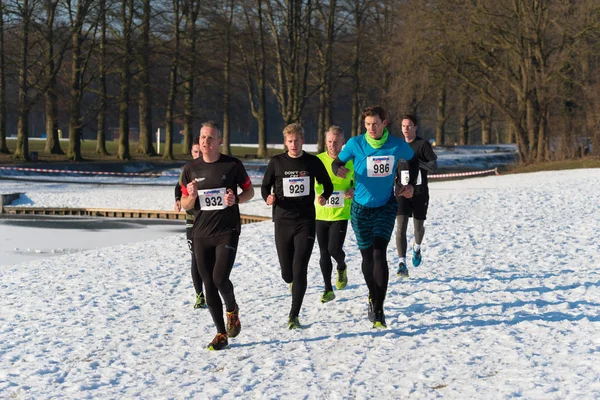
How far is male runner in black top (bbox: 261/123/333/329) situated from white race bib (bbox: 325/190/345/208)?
103 centimetres

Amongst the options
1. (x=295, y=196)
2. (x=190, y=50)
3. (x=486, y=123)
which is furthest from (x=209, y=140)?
(x=486, y=123)

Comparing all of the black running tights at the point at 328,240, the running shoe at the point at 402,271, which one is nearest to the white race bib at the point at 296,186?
the black running tights at the point at 328,240

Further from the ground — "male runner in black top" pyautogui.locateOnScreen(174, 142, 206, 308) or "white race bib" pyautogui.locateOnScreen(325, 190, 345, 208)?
"white race bib" pyautogui.locateOnScreen(325, 190, 345, 208)

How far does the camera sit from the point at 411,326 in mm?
8219

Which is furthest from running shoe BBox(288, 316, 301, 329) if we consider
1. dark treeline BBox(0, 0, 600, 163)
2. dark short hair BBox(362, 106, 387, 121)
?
dark treeline BBox(0, 0, 600, 163)

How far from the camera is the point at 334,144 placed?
351 inches

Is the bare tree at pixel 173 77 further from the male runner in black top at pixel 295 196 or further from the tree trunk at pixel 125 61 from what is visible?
the male runner in black top at pixel 295 196

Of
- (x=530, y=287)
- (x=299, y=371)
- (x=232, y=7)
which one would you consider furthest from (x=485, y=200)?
(x=232, y=7)

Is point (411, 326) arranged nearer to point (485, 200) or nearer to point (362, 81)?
point (485, 200)

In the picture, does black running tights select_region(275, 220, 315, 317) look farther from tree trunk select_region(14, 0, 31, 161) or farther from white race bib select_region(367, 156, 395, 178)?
tree trunk select_region(14, 0, 31, 161)

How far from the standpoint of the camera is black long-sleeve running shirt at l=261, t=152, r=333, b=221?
8.02m

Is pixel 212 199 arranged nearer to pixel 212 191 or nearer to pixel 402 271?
pixel 212 191

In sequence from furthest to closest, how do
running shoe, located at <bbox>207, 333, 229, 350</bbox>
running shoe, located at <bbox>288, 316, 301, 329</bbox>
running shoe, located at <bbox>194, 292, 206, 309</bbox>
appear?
1. running shoe, located at <bbox>194, 292, 206, 309</bbox>
2. running shoe, located at <bbox>288, 316, 301, 329</bbox>
3. running shoe, located at <bbox>207, 333, 229, 350</bbox>

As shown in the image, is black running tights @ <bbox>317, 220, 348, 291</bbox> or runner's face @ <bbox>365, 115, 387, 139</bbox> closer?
runner's face @ <bbox>365, 115, 387, 139</bbox>
